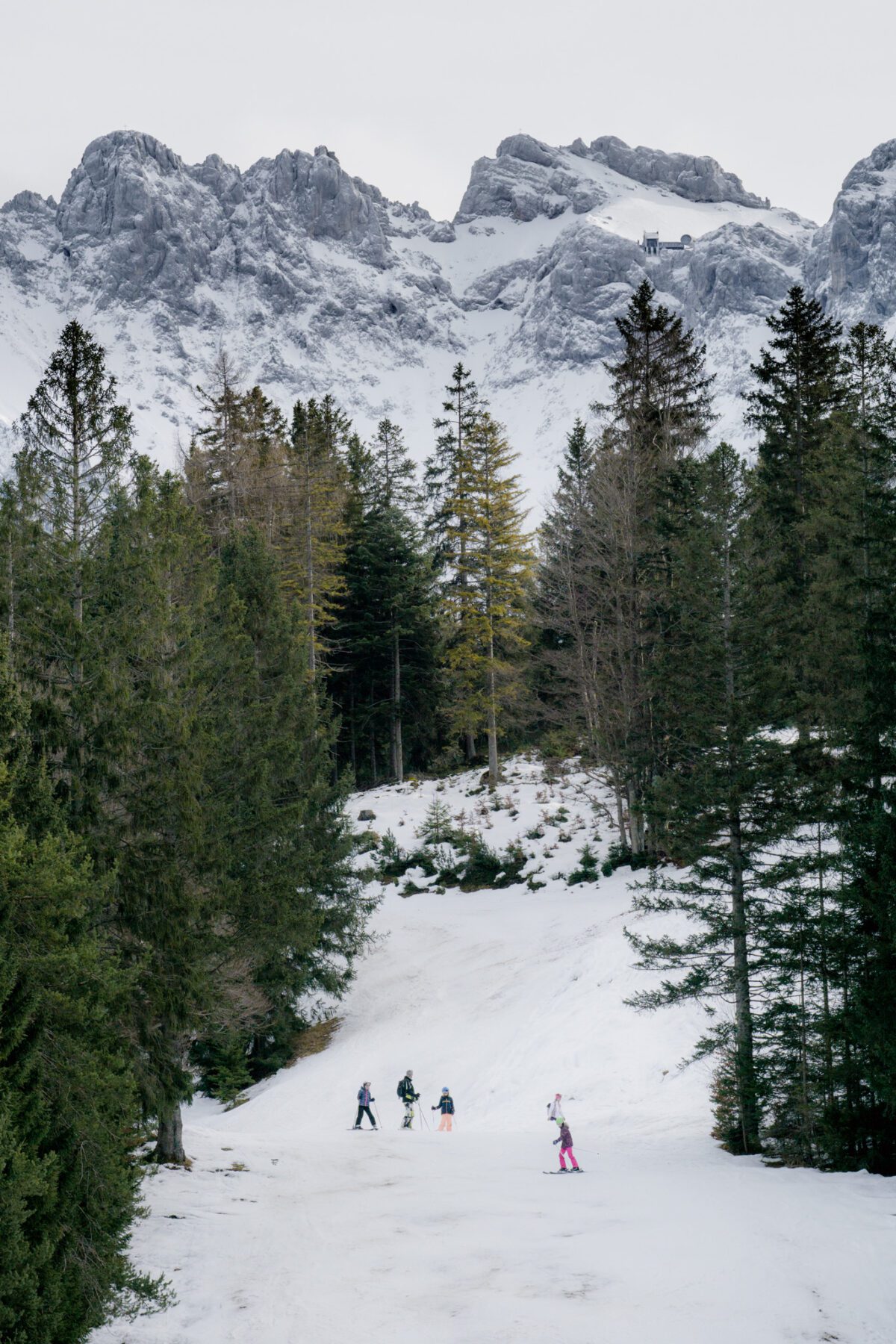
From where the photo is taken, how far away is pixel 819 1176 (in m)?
13.6

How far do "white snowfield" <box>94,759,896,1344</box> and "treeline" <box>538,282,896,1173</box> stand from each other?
4.63ft

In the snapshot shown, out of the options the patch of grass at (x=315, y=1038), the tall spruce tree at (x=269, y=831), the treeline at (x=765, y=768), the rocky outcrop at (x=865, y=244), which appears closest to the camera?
the treeline at (x=765, y=768)

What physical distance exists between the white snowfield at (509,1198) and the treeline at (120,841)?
1394 millimetres

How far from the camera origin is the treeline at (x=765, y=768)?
1357cm

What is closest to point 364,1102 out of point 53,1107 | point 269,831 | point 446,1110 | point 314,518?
point 446,1110

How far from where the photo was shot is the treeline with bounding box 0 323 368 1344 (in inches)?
324

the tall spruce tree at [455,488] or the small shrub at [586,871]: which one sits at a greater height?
the tall spruce tree at [455,488]

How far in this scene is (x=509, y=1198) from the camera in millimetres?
13703

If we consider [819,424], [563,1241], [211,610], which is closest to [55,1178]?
[563,1241]

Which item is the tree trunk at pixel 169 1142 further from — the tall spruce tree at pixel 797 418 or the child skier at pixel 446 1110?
the tall spruce tree at pixel 797 418

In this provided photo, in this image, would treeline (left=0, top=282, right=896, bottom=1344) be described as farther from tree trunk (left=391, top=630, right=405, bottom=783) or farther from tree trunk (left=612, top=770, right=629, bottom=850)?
tree trunk (left=391, top=630, right=405, bottom=783)

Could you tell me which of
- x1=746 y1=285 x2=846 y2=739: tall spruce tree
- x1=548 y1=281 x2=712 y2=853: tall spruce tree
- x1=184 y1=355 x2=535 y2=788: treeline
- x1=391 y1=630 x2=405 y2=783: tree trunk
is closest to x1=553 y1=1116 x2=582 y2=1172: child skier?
x1=548 y1=281 x2=712 y2=853: tall spruce tree

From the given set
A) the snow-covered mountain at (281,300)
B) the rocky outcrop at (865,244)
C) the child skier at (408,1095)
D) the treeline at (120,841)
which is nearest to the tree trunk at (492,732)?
the treeline at (120,841)

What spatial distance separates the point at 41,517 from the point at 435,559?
2718cm
